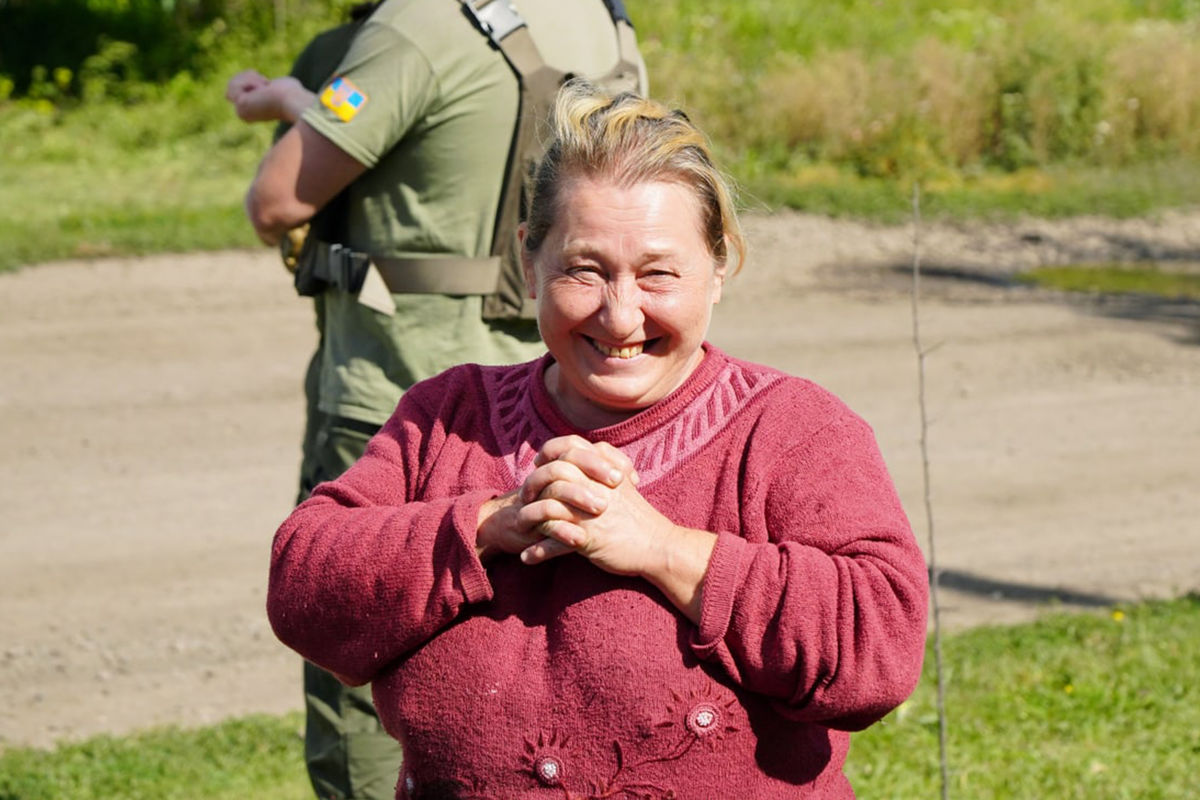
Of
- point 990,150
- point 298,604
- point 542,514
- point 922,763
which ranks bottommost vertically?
point 990,150

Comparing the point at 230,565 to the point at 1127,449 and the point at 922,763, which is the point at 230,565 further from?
the point at 1127,449

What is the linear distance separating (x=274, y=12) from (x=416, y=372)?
14040mm

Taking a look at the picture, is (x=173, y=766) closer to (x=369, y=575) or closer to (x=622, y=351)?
(x=369, y=575)

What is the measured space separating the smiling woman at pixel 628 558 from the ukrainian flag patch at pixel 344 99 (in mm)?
1142

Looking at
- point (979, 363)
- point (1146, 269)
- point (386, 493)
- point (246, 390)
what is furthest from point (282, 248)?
point (1146, 269)

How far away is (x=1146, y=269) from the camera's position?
39.0 ft

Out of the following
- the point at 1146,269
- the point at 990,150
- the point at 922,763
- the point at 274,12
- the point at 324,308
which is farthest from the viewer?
the point at 274,12

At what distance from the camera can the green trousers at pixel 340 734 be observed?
364 cm

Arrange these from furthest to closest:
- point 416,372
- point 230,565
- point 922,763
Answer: point 230,565
point 922,763
point 416,372

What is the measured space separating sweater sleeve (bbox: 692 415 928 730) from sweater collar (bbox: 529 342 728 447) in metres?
0.17

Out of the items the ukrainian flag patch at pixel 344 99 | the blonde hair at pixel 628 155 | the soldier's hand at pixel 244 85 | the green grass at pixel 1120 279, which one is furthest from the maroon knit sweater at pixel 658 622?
the green grass at pixel 1120 279

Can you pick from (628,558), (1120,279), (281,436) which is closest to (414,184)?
(628,558)

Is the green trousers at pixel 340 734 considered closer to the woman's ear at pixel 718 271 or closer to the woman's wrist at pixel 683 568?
the woman's ear at pixel 718 271

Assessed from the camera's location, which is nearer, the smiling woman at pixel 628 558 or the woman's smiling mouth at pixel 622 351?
the smiling woman at pixel 628 558
